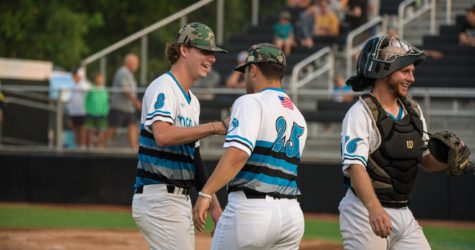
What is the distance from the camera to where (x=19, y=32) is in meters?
35.8

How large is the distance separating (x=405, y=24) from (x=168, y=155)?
16.9 meters

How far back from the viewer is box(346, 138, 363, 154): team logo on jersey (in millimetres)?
6879

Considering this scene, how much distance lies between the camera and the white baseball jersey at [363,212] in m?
6.90

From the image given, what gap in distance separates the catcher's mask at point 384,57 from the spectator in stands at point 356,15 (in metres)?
16.0

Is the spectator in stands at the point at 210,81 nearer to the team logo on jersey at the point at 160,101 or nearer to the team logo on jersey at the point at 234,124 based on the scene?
the team logo on jersey at the point at 160,101

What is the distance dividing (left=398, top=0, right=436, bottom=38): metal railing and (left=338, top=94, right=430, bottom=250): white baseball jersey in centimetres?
1612

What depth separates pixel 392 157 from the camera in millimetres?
7086

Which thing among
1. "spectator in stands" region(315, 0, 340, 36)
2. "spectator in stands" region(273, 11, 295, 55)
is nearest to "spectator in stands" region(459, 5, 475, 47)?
"spectator in stands" region(315, 0, 340, 36)

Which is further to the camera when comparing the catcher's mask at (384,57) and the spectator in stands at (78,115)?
the spectator in stands at (78,115)

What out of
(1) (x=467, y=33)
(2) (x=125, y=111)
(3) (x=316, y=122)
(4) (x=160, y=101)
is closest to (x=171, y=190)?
(4) (x=160, y=101)

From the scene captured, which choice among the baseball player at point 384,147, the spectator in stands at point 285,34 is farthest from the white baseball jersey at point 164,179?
the spectator in stands at point 285,34

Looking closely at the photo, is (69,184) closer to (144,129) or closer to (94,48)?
(144,129)

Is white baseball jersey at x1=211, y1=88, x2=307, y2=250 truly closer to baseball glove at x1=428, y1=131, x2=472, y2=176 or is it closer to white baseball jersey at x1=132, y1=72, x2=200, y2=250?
white baseball jersey at x1=132, y1=72, x2=200, y2=250

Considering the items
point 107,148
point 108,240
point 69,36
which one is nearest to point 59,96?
point 107,148
